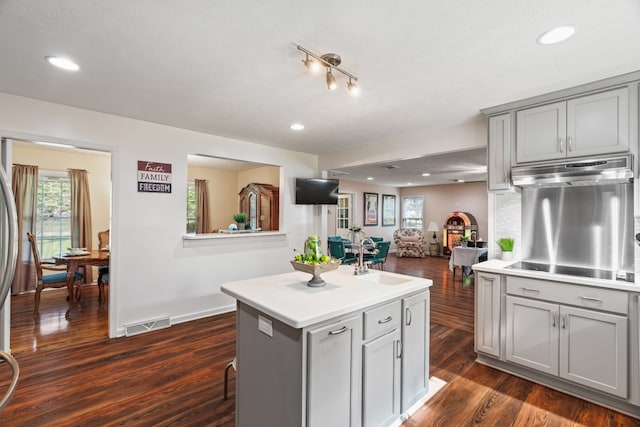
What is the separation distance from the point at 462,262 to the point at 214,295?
4.46m

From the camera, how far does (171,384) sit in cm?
232

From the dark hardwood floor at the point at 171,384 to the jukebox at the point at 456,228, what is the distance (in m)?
5.62

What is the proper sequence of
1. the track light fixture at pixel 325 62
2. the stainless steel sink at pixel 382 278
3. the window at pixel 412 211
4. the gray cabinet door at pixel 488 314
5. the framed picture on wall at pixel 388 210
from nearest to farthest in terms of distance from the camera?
the track light fixture at pixel 325 62, the stainless steel sink at pixel 382 278, the gray cabinet door at pixel 488 314, the framed picture on wall at pixel 388 210, the window at pixel 412 211

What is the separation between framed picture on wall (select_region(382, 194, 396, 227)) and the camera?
9.98 metres

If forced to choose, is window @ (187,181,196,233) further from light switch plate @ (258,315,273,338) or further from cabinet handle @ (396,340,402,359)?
cabinet handle @ (396,340,402,359)

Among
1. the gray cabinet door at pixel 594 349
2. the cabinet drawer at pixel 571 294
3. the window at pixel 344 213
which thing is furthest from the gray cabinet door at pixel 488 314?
the window at pixel 344 213

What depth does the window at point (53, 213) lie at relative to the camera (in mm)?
5117

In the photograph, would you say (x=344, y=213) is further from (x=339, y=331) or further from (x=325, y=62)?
(x=339, y=331)

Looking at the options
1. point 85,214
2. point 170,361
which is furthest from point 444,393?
point 85,214

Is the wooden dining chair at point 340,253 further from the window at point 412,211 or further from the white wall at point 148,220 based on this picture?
the window at point 412,211

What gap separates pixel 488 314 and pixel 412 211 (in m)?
8.02

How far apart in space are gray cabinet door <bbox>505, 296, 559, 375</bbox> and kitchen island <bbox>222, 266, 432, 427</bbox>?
930mm

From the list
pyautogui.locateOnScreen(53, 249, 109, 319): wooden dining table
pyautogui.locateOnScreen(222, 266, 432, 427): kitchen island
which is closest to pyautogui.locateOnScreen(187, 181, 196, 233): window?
pyautogui.locateOnScreen(53, 249, 109, 319): wooden dining table

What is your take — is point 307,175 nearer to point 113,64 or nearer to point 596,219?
point 113,64
